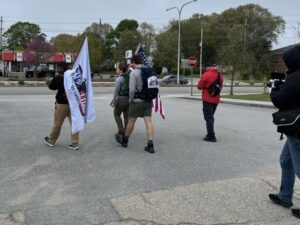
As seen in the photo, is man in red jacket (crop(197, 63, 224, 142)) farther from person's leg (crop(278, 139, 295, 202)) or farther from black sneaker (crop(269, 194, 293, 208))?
person's leg (crop(278, 139, 295, 202))

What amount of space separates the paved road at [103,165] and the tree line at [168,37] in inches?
2145

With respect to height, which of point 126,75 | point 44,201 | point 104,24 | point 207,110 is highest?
point 104,24

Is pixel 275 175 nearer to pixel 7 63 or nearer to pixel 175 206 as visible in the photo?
pixel 175 206

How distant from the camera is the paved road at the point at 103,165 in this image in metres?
5.39

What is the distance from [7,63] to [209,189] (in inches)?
2799

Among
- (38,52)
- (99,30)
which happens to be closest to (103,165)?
(38,52)

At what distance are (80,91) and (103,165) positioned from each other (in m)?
1.80

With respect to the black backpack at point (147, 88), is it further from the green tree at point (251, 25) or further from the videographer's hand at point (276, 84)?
the green tree at point (251, 25)

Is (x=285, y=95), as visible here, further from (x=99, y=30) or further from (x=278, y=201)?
(x=99, y=30)

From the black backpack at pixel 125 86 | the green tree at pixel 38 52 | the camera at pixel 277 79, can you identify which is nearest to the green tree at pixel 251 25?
the green tree at pixel 38 52

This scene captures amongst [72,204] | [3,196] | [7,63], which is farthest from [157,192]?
[7,63]


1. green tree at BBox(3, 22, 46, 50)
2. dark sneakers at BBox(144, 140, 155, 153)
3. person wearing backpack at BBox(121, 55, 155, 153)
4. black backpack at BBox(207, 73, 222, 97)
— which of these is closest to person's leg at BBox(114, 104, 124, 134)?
person wearing backpack at BBox(121, 55, 155, 153)

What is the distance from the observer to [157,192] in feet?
19.2

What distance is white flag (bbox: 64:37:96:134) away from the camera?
8.51 metres
